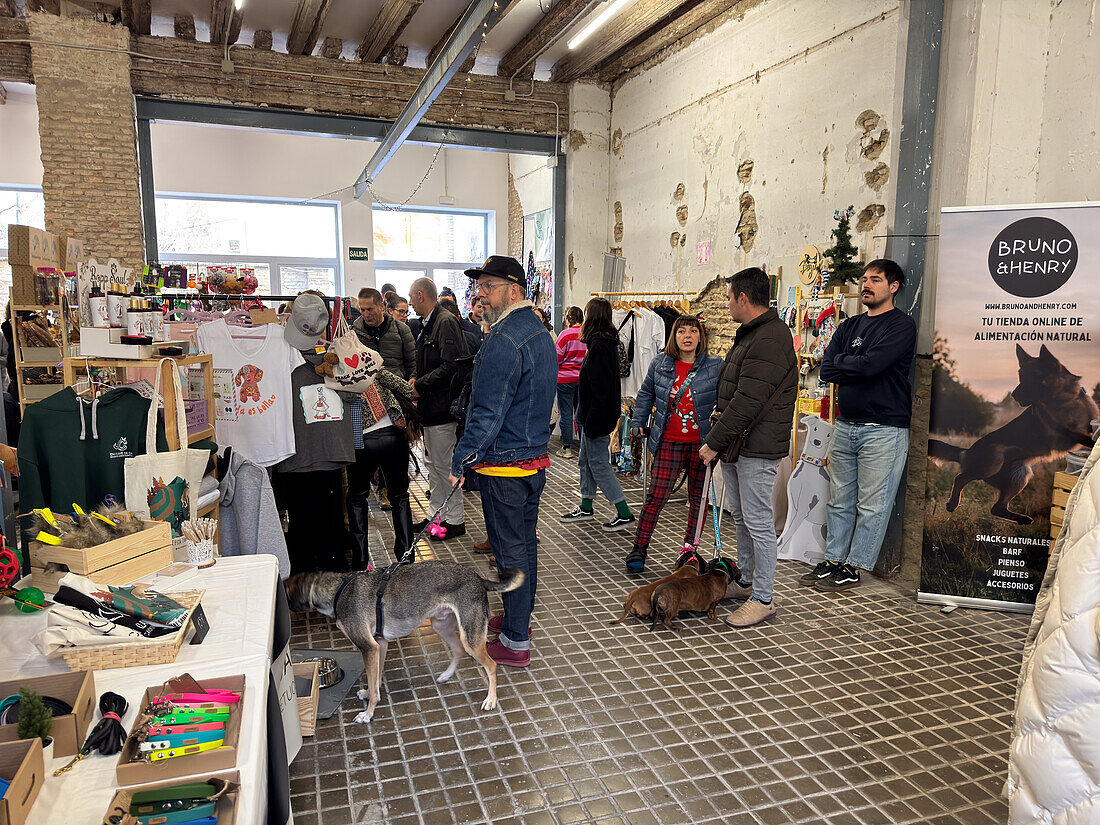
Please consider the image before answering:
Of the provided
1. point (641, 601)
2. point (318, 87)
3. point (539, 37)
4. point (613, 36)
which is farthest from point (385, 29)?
point (641, 601)

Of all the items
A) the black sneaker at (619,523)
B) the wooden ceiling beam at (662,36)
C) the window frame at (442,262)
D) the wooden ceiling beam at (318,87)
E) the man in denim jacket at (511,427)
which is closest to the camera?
the man in denim jacket at (511,427)

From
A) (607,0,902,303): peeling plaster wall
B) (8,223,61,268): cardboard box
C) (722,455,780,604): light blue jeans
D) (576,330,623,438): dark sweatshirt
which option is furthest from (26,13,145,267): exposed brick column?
(722,455,780,604): light blue jeans

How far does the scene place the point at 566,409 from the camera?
7.43 metres

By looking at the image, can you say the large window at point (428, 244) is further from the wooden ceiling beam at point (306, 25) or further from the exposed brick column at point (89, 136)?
the exposed brick column at point (89, 136)

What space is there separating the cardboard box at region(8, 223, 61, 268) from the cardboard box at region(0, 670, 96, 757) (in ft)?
10.9

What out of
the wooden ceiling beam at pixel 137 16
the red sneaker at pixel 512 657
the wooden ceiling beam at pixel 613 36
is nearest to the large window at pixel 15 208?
the wooden ceiling beam at pixel 137 16

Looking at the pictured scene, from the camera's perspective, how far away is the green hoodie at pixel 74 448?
244cm

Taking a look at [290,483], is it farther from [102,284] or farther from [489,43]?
[489,43]

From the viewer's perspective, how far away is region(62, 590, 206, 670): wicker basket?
5.17 feet

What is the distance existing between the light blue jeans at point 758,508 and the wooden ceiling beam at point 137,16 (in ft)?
22.7

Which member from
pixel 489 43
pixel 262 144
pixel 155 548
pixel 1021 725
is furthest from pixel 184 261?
pixel 1021 725

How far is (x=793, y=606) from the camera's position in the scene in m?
4.07

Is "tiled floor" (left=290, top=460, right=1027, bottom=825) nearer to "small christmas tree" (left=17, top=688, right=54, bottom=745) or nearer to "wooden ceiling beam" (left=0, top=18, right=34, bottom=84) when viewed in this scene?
"small christmas tree" (left=17, top=688, right=54, bottom=745)

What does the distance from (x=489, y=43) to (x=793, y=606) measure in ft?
22.4
